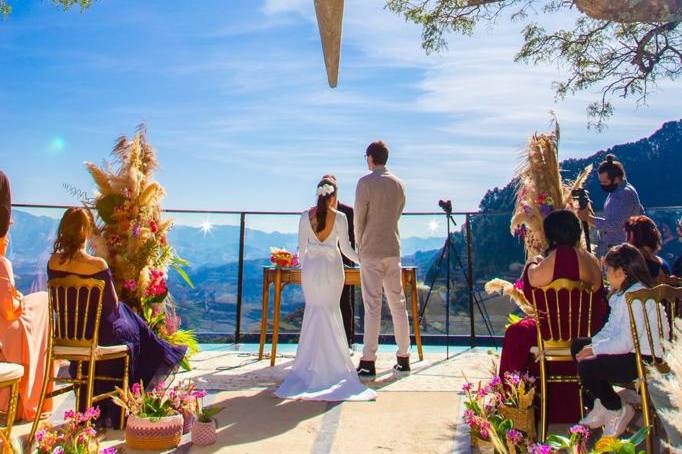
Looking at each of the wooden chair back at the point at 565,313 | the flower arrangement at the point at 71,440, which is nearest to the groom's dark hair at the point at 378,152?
the wooden chair back at the point at 565,313

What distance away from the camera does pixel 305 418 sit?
160 inches

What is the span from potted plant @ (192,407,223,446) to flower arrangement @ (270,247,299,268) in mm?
2637

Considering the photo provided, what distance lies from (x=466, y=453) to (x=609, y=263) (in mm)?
1125

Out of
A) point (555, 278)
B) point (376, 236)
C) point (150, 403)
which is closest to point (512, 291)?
point (555, 278)

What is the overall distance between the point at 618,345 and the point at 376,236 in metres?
2.55

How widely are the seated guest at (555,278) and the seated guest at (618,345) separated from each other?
382 millimetres

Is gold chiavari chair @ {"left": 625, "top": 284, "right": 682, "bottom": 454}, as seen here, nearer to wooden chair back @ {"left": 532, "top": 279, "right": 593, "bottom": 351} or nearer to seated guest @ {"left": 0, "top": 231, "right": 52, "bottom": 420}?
wooden chair back @ {"left": 532, "top": 279, "right": 593, "bottom": 351}

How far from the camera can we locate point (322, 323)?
204 inches

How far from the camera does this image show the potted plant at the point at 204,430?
136 inches

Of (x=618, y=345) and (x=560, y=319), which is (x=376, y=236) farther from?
(x=618, y=345)

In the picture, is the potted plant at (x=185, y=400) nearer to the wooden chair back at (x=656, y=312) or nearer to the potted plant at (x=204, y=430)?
the potted plant at (x=204, y=430)

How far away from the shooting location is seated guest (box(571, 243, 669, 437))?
301 centimetres

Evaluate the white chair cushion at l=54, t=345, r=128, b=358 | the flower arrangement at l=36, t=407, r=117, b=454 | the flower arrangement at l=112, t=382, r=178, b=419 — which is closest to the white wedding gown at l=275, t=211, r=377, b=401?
the flower arrangement at l=112, t=382, r=178, b=419

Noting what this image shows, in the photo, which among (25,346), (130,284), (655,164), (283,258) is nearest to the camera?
(25,346)
